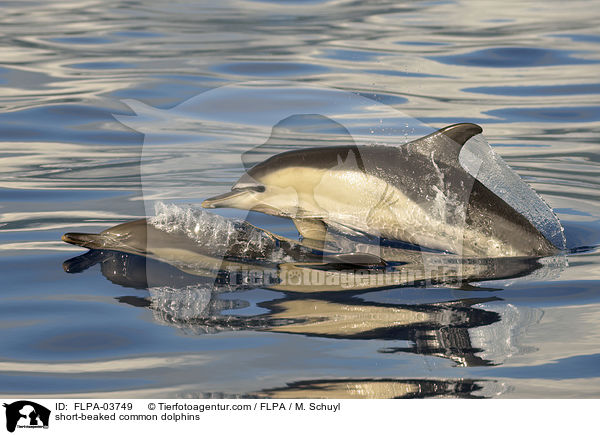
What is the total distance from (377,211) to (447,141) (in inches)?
29.2

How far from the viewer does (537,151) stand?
36.7ft

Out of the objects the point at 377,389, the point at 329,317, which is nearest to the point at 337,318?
the point at 329,317

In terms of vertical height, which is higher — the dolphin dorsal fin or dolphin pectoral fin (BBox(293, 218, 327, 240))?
the dolphin dorsal fin

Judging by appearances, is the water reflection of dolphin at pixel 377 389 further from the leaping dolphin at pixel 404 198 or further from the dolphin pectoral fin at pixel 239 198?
the dolphin pectoral fin at pixel 239 198

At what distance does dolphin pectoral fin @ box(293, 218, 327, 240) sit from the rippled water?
2.20 ft

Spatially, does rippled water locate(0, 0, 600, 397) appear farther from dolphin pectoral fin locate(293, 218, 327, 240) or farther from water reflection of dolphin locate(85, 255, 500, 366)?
dolphin pectoral fin locate(293, 218, 327, 240)

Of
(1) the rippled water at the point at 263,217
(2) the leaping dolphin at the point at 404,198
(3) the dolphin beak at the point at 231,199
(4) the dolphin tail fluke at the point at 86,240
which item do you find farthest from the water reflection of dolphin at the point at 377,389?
(3) the dolphin beak at the point at 231,199

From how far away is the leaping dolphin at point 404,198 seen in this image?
6.80m

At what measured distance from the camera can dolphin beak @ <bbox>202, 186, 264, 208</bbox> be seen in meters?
7.27

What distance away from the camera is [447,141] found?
6801 mm

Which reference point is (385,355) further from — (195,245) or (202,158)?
(202,158)

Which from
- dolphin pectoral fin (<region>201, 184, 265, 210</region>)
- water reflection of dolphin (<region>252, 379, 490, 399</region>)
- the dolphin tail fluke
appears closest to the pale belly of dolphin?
dolphin pectoral fin (<region>201, 184, 265, 210</region>)

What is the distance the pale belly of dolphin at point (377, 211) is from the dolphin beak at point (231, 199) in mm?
211

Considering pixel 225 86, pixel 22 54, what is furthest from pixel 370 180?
pixel 22 54
